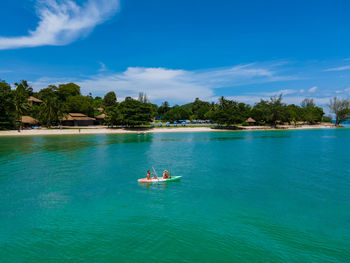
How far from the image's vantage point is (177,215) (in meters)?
18.8

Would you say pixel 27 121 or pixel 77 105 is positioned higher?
pixel 77 105

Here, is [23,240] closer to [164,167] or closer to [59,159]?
[164,167]

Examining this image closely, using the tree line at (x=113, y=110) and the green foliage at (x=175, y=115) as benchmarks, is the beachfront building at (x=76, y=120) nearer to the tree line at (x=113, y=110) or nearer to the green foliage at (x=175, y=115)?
the tree line at (x=113, y=110)

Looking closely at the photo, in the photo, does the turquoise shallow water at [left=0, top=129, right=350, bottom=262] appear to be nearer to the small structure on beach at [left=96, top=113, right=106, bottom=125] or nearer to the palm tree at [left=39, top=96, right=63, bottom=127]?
the palm tree at [left=39, top=96, right=63, bottom=127]

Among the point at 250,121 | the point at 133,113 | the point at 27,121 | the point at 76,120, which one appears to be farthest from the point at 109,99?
the point at 250,121

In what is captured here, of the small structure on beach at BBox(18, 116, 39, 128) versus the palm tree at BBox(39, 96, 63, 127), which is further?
the palm tree at BBox(39, 96, 63, 127)

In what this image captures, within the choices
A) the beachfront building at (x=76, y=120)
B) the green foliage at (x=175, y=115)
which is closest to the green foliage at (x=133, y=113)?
the beachfront building at (x=76, y=120)

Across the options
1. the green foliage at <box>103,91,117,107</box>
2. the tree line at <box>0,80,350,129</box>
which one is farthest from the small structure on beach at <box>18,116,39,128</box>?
the green foliage at <box>103,91,117,107</box>

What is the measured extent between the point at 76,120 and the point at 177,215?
105 meters

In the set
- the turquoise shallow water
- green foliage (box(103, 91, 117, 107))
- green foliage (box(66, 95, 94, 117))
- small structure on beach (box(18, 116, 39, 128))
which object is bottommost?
the turquoise shallow water

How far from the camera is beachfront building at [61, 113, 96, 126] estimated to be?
110 metres

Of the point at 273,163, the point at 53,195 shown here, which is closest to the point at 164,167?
the point at 53,195

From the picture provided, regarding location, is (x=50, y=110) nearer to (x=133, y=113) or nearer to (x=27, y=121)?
(x=27, y=121)

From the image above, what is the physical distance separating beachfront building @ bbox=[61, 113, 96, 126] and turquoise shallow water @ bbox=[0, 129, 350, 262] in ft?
266
